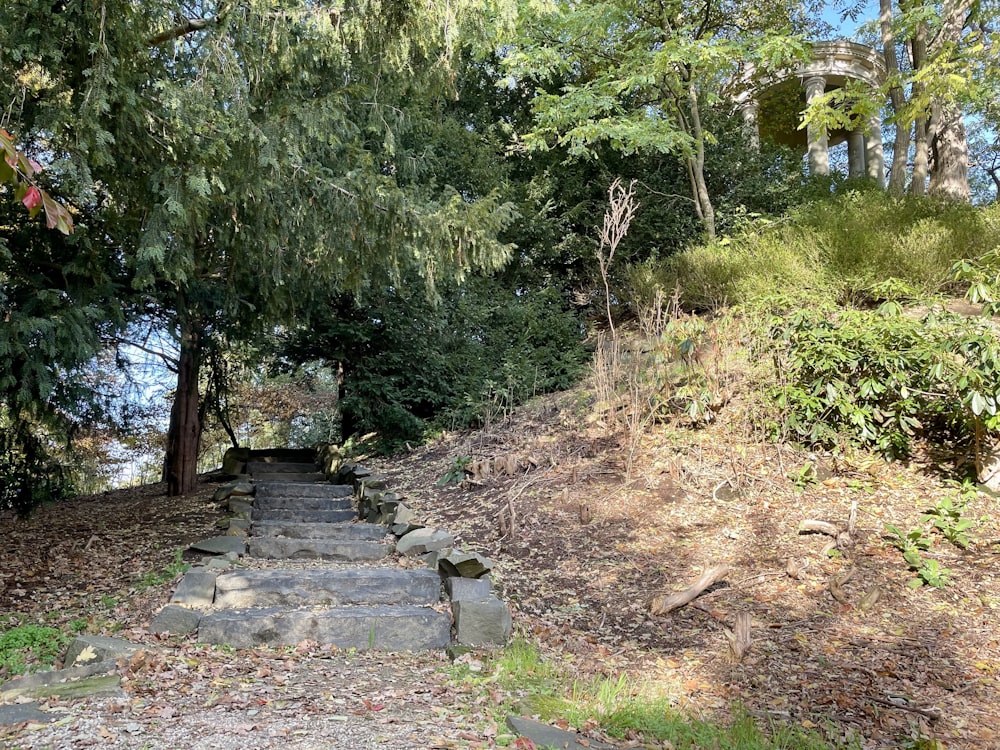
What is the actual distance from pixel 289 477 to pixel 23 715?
5975mm

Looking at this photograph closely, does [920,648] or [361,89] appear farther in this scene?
[361,89]

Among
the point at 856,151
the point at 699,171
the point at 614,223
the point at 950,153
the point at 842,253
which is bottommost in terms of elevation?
the point at 614,223

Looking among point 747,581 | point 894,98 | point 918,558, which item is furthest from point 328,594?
point 894,98

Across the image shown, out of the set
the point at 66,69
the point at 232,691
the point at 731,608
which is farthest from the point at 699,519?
the point at 66,69

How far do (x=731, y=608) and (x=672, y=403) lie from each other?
233 centimetres

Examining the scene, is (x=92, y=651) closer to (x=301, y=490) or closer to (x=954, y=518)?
(x=301, y=490)

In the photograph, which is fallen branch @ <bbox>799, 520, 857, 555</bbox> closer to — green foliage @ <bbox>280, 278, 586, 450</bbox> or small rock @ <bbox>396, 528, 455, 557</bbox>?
small rock @ <bbox>396, 528, 455, 557</bbox>

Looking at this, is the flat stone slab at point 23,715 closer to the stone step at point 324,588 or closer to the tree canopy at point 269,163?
the stone step at point 324,588

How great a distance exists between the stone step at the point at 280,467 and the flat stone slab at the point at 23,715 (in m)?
6.05

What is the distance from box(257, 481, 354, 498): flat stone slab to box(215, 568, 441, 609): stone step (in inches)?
110

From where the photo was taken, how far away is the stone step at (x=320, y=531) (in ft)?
18.6

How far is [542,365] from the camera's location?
8.56 m

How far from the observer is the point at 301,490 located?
7.27 m

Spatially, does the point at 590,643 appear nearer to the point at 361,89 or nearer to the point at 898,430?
the point at 898,430
